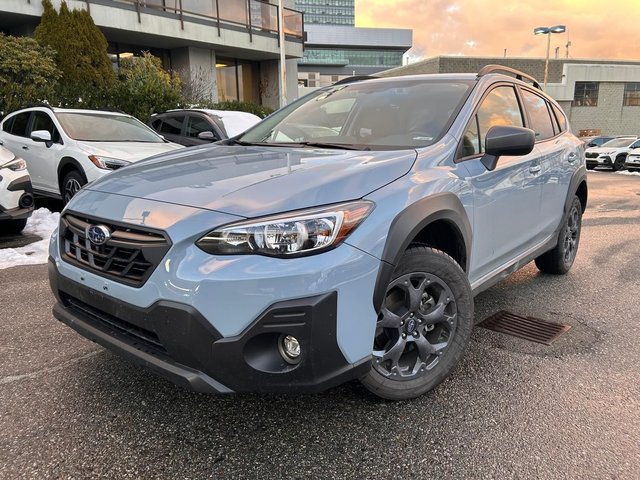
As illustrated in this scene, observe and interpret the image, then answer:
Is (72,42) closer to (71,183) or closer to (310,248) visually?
(71,183)

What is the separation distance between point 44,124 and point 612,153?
20437mm

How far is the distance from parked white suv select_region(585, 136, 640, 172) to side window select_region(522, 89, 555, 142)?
17.7m

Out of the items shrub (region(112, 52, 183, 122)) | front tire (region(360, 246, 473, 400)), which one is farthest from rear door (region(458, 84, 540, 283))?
shrub (region(112, 52, 183, 122))

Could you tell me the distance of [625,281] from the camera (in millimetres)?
4742

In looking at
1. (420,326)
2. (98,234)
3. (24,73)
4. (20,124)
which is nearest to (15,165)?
(20,124)

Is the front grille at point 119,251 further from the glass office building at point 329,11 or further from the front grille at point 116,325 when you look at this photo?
the glass office building at point 329,11

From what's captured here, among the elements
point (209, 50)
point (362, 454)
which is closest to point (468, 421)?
point (362, 454)

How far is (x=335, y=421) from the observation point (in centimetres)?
247

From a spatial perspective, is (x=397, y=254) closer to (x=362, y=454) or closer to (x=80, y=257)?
(x=362, y=454)

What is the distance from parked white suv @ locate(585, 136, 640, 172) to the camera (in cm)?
2022

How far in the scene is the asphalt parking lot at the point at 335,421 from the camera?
2.15 metres

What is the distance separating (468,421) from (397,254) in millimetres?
943

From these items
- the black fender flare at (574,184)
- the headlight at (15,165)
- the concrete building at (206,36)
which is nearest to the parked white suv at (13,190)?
the headlight at (15,165)

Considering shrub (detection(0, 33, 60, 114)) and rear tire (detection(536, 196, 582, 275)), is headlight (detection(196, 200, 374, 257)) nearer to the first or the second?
rear tire (detection(536, 196, 582, 275))
